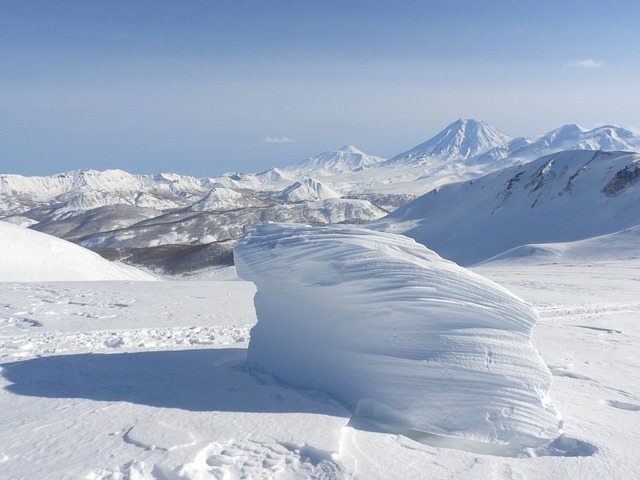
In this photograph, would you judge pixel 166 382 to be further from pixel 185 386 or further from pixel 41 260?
pixel 41 260

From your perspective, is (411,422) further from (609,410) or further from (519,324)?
(609,410)

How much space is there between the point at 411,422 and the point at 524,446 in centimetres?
146

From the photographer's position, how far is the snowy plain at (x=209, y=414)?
5.68 m

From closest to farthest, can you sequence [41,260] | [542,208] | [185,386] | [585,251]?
[185,386] < [41,260] < [585,251] < [542,208]

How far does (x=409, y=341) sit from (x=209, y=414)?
9.72ft

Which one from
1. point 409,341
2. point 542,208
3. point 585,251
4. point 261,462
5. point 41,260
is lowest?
point 585,251

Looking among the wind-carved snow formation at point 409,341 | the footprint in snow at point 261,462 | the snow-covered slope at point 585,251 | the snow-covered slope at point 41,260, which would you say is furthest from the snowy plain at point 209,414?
the snow-covered slope at point 585,251

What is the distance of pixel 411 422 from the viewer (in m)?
6.83

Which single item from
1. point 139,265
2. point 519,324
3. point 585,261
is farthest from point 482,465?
point 139,265

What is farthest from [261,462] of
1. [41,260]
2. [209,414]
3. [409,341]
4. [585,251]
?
[585,251]

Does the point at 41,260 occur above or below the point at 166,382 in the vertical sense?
below

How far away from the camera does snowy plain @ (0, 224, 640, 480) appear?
5.68 m

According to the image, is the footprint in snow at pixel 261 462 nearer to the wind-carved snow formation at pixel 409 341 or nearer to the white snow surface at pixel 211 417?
the white snow surface at pixel 211 417

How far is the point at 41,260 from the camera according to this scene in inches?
1107
